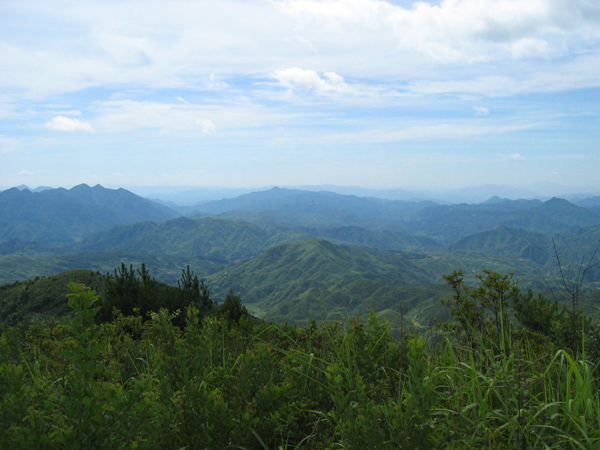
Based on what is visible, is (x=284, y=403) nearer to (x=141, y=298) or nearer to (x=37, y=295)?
(x=141, y=298)

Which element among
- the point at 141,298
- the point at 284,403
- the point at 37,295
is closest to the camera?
the point at 284,403

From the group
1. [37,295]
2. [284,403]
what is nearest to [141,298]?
[284,403]

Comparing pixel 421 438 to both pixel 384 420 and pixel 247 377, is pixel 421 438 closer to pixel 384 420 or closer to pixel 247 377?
pixel 384 420

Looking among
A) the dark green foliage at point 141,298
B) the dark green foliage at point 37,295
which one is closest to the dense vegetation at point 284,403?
the dark green foliage at point 141,298

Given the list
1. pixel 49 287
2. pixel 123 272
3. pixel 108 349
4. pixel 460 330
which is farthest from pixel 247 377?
pixel 49 287

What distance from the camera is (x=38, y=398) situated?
2881mm

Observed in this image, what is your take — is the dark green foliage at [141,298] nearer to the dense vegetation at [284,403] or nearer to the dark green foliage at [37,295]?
the dense vegetation at [284,403]

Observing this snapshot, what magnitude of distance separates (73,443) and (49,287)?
44.3 metres

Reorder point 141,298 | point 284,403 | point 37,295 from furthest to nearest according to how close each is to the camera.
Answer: point 37,295, point 141,298, point 284,403

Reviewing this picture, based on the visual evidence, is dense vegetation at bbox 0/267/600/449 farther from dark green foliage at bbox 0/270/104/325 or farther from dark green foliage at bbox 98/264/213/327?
dark green foliage at bbox 0/270/104/325

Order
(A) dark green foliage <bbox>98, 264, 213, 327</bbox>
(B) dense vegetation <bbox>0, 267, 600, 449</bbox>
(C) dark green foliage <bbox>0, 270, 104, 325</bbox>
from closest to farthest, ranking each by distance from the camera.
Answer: (B) dense vegetation <bbox>0, 267, 600, 449</bbox>
(A) dark green foliage <bbox>98, 264, 213, 327</bbox>
(C) dark green foliage <bbox>0, 270, 104, 325</bbox>

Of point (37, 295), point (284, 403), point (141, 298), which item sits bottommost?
point (37, 295)

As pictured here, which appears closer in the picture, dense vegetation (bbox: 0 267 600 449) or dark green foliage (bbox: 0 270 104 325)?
dense vegetation (bbox: 0 267 600 449)

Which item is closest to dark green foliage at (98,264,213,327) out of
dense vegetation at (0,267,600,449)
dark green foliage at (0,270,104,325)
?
dense vegetation at (0,267,600,449)
